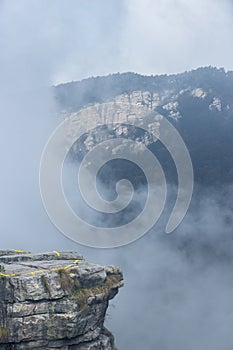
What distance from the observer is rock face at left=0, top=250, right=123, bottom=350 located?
46.4 meters

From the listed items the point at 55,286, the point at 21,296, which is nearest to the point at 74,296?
the point at 55,286

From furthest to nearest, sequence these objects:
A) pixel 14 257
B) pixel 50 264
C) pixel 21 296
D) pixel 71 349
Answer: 1. pixel 14 257
2. pixel 50 264
3. pixel 71 349
4. pixel 21 296

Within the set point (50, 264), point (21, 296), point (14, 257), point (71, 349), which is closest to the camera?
point (21, 296)

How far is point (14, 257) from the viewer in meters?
56.3

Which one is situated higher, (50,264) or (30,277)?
(50,264)

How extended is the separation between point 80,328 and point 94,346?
12.2 ft

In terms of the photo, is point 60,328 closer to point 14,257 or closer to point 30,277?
point 30,277

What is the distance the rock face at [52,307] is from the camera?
46438mm

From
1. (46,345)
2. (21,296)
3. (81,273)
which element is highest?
(81,273)

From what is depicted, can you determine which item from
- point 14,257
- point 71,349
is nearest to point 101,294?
point 71,349

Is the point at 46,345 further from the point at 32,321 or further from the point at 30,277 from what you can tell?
the point at 30,277

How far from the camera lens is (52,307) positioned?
4700cm

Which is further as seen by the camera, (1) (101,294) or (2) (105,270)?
(2) (105,270)

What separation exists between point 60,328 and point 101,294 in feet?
20.2
